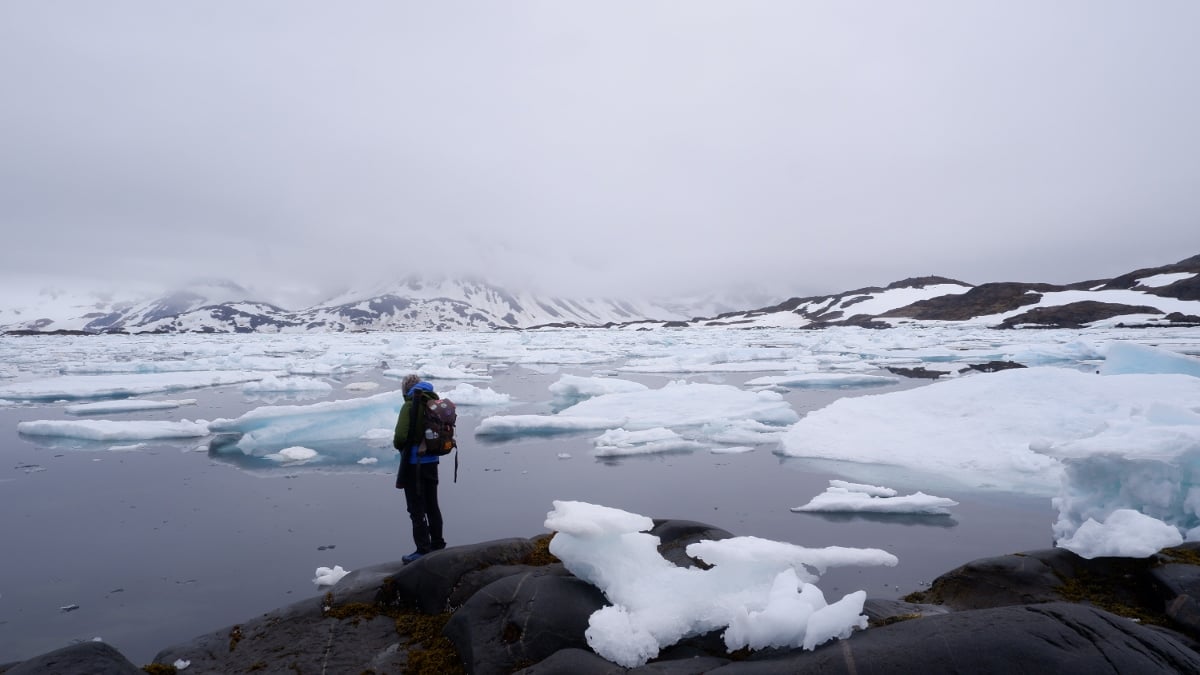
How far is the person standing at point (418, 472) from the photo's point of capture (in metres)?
6.18

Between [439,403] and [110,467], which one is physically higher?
[439,403]

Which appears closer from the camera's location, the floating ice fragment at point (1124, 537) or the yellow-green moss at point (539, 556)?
the floating ice fragment at point (1124, 537)

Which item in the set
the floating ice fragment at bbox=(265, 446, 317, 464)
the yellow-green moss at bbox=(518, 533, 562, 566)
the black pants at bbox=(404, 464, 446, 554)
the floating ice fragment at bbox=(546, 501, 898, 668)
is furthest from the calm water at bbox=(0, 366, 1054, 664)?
the floating ice fragment at bbox=(546, 501, 898, 668)

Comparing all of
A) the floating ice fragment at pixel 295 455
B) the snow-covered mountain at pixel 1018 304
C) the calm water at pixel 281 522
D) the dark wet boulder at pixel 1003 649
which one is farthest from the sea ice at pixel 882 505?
the snow-covered mountain at pixel 1018 304

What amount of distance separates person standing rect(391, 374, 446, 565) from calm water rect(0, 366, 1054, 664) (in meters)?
0.60

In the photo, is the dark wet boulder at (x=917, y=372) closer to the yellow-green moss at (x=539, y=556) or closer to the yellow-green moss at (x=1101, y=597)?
the yellow-green moss at (x=1101, y=597)

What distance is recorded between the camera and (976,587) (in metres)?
4.99

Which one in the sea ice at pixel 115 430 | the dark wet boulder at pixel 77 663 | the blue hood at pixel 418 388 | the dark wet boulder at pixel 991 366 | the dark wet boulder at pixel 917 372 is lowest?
the dark wet boulder at pixel 917 372

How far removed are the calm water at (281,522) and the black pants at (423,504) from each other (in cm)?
56

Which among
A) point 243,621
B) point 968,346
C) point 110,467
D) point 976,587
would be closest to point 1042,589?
point 976,587

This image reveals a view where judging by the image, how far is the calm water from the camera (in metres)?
5.42

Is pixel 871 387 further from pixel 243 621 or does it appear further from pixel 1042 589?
pixel 243 621

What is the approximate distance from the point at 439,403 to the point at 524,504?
104 inches

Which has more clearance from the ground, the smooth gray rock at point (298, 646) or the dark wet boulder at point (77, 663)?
the dark wet boulder at point (77, 663)
